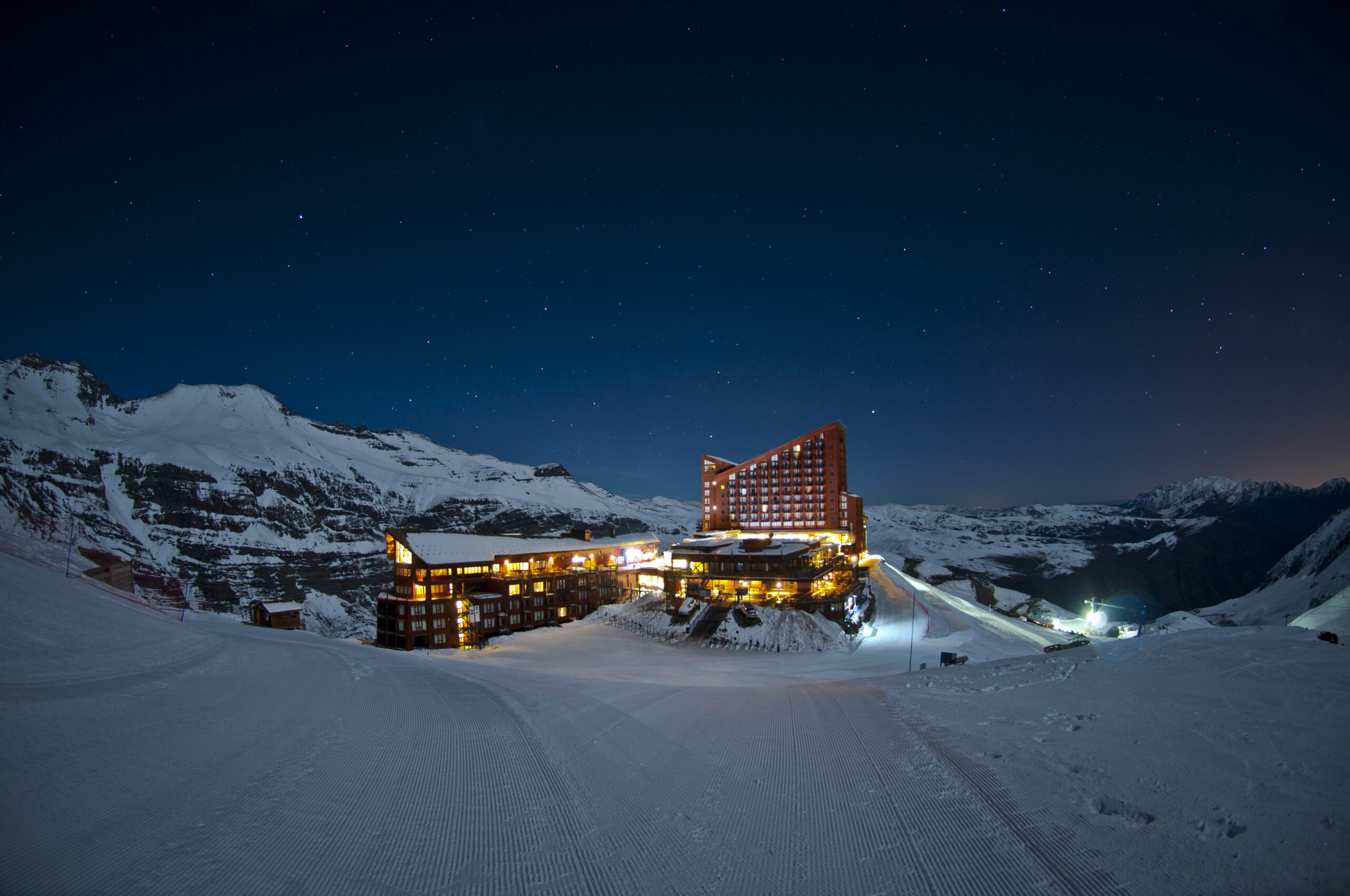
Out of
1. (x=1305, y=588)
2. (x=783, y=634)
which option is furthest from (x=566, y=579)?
(x=1305, y=588)

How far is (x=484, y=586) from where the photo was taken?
147ft

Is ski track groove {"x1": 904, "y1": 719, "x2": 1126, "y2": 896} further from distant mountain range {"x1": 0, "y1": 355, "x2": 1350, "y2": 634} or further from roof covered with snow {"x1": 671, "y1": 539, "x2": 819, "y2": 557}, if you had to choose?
distant mountain range {"x1": 0, "y1": 355, "x2": 1350, "y2": 634}

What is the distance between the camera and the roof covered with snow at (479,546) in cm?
4297

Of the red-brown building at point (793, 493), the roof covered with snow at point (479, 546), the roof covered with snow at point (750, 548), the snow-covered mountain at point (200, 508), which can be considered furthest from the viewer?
the snow-covered mountain at point (200, 508)

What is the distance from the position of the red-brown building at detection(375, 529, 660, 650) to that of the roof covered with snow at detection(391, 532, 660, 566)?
0.25 feet

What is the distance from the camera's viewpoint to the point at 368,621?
399 ft

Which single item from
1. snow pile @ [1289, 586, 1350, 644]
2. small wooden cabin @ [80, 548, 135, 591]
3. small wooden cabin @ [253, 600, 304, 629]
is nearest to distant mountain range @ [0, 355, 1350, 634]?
snow pile @ [1289, 586, 1350, 644]

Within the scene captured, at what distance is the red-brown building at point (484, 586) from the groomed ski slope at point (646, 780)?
2966cm

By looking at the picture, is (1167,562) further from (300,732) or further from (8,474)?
(8,474)

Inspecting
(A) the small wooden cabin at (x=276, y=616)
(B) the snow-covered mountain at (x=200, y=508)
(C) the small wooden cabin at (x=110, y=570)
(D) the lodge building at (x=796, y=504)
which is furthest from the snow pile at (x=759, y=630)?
(B) the snow-covered mountain at (x=200, y=508)

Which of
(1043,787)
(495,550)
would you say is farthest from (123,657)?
(495,550)

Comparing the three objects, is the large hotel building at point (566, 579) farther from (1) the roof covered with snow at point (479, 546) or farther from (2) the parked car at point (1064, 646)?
(2) the parked car at point (1064, 646)

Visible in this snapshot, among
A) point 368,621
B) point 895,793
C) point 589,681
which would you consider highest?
point 895,793

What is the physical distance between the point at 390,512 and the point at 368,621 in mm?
85337
